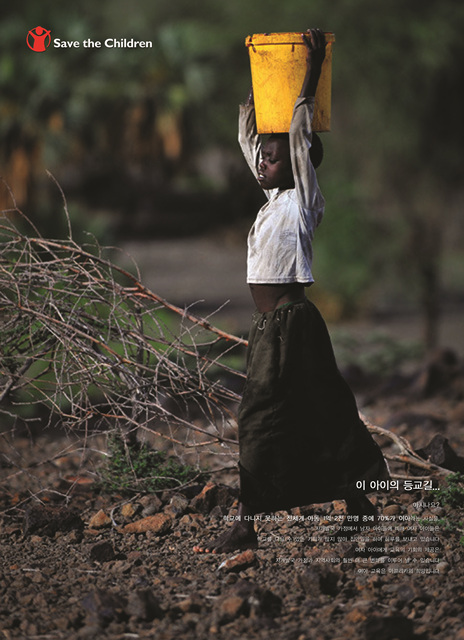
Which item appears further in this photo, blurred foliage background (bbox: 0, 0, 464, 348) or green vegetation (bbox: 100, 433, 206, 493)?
blurred foliage background (bbox: 0, 0, 464, 348)

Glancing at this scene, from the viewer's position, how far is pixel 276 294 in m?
3.44

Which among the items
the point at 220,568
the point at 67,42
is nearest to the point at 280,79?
the point at 220,568

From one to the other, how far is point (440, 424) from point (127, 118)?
884cm

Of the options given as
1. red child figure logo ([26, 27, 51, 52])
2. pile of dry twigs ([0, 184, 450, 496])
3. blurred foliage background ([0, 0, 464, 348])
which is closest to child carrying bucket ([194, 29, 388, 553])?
pile of dry twigs ([0, 184, 450, 496])

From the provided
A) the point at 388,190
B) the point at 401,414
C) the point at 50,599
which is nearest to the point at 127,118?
the point at 388,190

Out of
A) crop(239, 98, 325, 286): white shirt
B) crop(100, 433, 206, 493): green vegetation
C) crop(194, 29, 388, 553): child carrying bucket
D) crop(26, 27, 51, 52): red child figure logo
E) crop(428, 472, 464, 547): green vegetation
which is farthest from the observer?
crop(26, 27, 51, 52): red child figure logo

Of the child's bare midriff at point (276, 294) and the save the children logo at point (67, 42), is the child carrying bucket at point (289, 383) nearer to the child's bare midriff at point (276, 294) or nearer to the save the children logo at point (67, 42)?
the child's bare midriff at point (276, 294)

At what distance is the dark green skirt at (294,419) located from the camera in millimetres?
3428

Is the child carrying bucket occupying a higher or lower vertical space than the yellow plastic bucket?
lower

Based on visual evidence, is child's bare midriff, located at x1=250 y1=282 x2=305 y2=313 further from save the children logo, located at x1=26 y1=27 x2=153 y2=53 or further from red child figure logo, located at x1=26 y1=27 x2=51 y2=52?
red child figure logo, located at x1=26 y1=27 x2=51 y2=52

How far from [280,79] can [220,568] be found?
186 centimetres

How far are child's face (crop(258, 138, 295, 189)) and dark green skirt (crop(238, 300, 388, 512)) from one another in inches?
18.5

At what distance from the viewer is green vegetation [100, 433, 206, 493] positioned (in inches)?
167

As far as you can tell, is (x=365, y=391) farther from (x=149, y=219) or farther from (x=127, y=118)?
(x=149, y=219)
